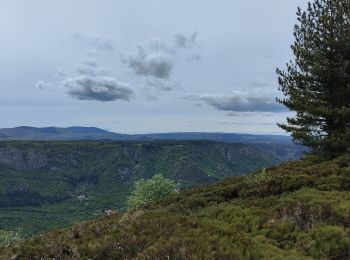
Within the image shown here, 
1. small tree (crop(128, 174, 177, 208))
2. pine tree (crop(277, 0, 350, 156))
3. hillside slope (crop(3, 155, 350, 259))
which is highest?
pine tree (crop(277, 0, 350, 156))

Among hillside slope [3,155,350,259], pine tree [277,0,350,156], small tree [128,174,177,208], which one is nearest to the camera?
hillside slope [3,155,350,259]

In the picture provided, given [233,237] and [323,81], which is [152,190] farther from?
[233,237]

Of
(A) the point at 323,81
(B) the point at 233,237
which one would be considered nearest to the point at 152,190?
(A) the point at 323,81

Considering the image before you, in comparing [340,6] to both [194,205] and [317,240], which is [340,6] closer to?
[194,205]

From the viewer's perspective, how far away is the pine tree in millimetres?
32344

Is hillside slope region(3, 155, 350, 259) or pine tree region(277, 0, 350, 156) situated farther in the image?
pine tree region(277, 0, 350, 156)

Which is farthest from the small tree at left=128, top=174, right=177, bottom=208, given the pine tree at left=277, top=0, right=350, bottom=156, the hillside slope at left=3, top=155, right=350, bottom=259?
the hillside slope at left=3, top=155, right=350, bottom=259

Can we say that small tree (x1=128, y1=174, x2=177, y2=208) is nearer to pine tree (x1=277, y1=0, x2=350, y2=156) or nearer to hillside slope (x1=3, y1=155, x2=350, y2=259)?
pine tree (x1=277, y1=0, x2=350, y2=156)

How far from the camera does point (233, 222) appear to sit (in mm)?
14508

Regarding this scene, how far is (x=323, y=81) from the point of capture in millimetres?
34031

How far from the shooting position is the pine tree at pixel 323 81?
106 ft

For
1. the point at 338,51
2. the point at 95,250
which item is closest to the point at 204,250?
the point at 95,250

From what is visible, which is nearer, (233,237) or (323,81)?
(233,237)

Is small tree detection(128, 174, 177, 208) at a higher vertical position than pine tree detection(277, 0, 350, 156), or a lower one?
lower
